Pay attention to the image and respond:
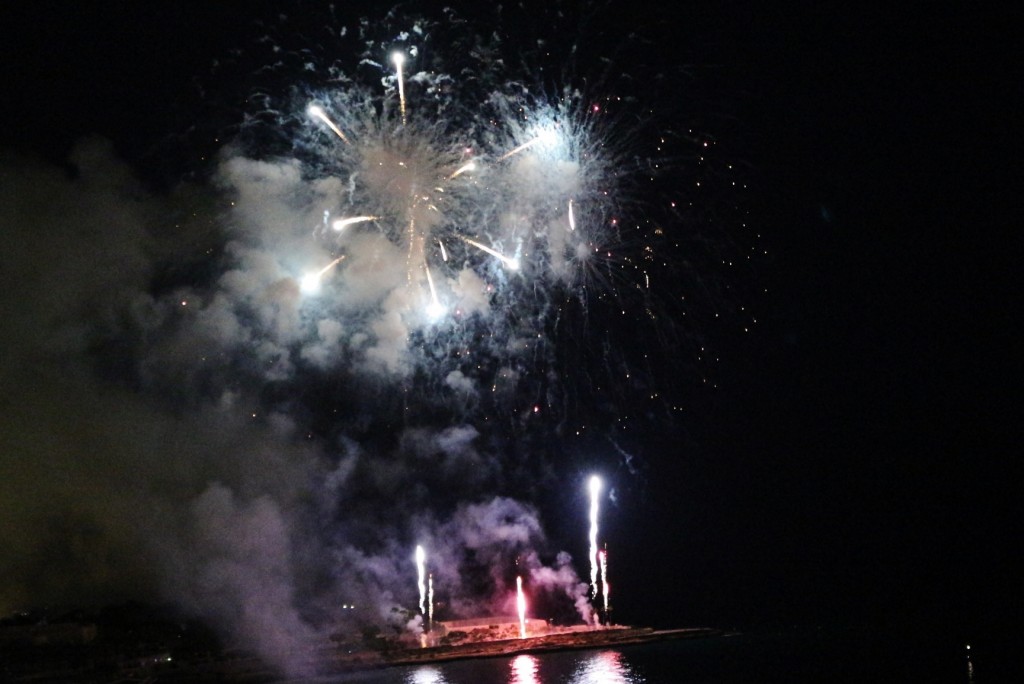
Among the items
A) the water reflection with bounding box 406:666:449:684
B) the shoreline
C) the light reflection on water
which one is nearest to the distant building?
the shoreline

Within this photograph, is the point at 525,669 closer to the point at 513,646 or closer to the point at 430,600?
the point at 513,646

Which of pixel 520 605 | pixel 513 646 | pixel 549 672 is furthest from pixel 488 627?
pixel 549 672

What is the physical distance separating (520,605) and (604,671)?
1357 centimetres

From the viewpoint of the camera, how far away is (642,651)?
160ft

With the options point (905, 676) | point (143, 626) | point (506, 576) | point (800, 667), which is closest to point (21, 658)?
point (143, 626)

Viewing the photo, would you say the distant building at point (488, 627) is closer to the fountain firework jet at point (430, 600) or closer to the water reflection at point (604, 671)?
the fountain firework jet at point (430, 600)

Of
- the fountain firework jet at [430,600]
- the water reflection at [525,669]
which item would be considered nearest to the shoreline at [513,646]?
the water reflection at [525,669]

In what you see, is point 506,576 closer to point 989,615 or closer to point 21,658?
point 21,658

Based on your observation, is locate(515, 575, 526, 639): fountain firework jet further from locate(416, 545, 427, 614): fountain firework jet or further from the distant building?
locate(416, 545, 427, 614): fountain firework jet

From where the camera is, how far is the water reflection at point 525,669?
120ft

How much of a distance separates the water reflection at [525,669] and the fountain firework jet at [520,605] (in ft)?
11.3

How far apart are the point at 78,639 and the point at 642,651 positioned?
33.6m

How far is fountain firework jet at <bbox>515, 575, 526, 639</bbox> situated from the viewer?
5026 cm

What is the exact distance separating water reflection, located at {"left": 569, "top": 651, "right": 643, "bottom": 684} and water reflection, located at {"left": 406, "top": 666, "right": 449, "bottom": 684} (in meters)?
6.70
